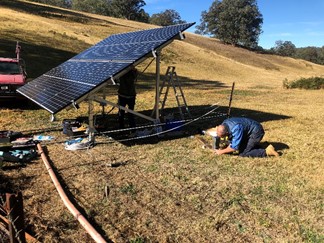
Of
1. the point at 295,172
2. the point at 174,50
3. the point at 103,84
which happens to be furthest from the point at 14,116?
the point at 174,50

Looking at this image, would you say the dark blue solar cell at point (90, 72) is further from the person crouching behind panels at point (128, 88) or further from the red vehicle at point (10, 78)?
the red vehicle at point (10, 78)

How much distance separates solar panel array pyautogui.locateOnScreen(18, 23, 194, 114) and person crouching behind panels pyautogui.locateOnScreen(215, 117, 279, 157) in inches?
113

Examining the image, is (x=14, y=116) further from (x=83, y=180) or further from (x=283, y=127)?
(x=283, y=127)

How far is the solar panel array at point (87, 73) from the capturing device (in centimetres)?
834

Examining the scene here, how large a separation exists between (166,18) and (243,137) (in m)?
128

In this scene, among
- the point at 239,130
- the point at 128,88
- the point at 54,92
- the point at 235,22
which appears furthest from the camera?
the point at 235,22

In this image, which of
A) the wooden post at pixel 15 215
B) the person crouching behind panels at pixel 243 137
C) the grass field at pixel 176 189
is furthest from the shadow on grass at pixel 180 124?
the wooden post at pixel 15 215

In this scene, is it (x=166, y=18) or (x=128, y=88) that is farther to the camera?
(x=166, y=18)

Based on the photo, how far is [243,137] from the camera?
870cm

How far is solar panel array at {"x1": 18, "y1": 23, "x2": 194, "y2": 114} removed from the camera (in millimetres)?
8336

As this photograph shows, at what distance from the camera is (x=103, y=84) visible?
27.2 ft

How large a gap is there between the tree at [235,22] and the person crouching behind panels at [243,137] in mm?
76836

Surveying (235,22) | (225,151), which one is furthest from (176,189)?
(235,22)

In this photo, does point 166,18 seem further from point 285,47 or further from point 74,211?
point 74,211
